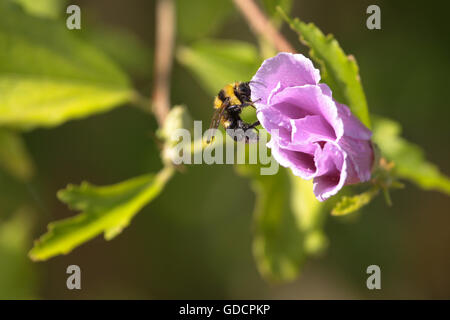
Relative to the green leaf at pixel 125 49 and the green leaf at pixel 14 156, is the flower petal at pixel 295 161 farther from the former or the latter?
the green leaf at pixel 125 49

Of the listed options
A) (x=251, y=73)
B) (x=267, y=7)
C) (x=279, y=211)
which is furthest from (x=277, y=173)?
(x=267, y=7)

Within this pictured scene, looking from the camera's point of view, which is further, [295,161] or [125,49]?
[125,49]

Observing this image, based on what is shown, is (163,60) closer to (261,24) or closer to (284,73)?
(261,24)

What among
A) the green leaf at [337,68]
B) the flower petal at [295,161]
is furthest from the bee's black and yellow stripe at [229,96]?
the flower petal at [295,161]

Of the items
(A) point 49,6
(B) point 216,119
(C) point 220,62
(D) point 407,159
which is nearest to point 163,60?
(C) point 220,62

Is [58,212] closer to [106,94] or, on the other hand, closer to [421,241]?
[106,94]

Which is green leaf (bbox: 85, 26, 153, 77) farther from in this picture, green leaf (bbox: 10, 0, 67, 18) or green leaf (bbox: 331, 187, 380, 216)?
green leaf (bbox: 331, 187, 380, 216)
